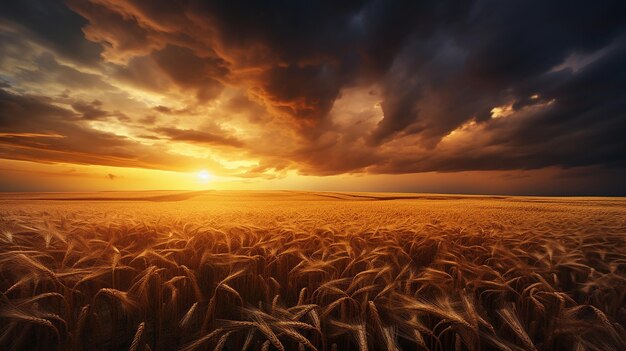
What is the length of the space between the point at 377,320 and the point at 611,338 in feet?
5.03

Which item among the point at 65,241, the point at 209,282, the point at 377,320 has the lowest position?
the point at 209,282

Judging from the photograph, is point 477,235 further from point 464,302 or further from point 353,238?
point 464,302

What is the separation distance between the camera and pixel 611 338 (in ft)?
5.85

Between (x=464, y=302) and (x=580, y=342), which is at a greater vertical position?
(x=464, y=302)

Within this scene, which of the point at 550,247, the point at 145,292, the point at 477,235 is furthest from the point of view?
the point at 477,235

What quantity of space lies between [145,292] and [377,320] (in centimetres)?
187

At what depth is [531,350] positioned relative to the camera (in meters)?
1.58

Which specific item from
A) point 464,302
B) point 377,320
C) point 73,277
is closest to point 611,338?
point 464,302

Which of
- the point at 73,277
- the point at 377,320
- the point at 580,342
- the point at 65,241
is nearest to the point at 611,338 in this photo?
the point at 580,342

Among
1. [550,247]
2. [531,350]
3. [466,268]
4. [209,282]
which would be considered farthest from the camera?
[550,247]

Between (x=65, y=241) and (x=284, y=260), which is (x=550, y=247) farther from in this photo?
(x=65, y=241)

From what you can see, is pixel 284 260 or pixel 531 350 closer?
pixel 531 350

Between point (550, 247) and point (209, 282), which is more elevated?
point (550, 247)

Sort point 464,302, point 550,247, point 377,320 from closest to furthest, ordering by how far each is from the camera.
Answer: point 377,320
point 464,302
point 550,247
